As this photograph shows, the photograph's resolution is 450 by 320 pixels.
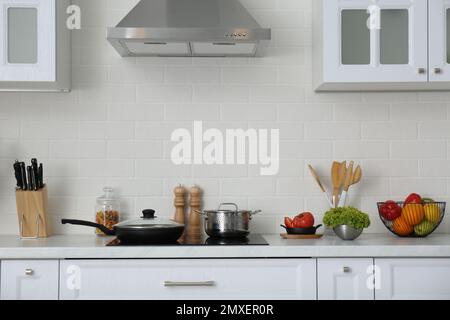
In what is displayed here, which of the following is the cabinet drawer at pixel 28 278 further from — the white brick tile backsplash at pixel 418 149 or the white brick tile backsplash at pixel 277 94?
the white brick tile backsplash at pixel 418 149

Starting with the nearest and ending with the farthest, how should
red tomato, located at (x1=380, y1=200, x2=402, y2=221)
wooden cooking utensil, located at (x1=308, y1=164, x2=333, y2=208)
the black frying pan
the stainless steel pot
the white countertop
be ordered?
the white countertop
the black frying pan
the stainless steel pot
red tomato, located at (x1=380, y1=200, x2=402, y2=221)
wooden cooking utensil, located at (x1=308, y1=164, x2=333, y2=208)

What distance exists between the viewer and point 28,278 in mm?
2566

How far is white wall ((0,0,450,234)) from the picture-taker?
128 inches

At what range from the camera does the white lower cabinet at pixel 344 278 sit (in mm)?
2582

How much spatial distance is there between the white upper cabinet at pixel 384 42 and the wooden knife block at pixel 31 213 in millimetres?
1522

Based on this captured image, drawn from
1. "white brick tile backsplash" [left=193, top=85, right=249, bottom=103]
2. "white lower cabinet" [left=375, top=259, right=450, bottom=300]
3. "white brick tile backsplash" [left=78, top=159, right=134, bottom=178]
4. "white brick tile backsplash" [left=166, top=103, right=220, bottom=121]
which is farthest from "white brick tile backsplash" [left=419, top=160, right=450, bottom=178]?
"white brick tile backsplash" [left=78, top=159, right=134, bottom=178]

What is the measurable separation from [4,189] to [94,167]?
49 centimetres

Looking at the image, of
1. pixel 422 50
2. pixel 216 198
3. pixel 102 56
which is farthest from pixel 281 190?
pixel 102 56

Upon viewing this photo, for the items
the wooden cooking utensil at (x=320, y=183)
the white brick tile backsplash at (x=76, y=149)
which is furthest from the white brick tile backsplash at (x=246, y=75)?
the white brick tile backsplash at (x=76, y=149)

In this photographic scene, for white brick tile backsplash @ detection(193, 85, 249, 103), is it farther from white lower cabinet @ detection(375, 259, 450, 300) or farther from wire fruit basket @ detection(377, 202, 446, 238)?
white lower cabinet @ detection(375, 259, 450, 300)

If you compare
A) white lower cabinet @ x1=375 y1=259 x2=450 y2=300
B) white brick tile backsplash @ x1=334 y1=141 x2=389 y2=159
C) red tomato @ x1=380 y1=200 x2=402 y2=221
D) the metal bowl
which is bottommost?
white lower cabinet @ x1=375 y1=259 x2=450 y2=300

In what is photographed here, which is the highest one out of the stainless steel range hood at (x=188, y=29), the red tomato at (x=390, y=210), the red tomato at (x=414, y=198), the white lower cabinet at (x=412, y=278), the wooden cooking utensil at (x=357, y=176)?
the stainless steel range hood at (x=188, y=29)

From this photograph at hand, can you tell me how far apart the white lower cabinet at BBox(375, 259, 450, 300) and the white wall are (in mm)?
678

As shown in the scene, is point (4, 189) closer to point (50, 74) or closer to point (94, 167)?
point (94, 167)
